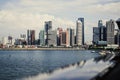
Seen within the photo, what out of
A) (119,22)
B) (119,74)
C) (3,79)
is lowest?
(3,79)

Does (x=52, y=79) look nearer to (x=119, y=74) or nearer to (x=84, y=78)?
(x=84, y=78)

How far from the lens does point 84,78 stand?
831 inches

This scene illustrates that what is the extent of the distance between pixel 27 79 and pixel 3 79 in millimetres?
40528

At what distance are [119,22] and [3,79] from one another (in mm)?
29478

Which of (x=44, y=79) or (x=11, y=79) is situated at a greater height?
(x=44, y=79)

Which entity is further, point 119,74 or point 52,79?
point 119,74

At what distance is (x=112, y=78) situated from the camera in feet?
73.8

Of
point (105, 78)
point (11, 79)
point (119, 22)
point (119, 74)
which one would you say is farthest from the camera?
point (119, 22)

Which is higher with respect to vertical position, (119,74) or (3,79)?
(119,74)

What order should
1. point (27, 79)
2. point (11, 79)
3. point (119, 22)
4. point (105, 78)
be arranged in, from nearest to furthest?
point (27, 79) → point (105, 78) → point (11, 79) → point (119, 22)

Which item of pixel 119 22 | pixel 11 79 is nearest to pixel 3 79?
pixel 11 79

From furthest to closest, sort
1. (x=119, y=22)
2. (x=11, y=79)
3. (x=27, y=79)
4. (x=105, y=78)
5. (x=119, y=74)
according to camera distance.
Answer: (x=119, y=22)
(x=11, y=79)
(x=119, y=74)
(x=105, y=78)
(x=27, y=79)

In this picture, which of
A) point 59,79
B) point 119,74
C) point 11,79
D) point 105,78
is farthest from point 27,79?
point 11,79

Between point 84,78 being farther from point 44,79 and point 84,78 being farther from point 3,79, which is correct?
point 3,79
